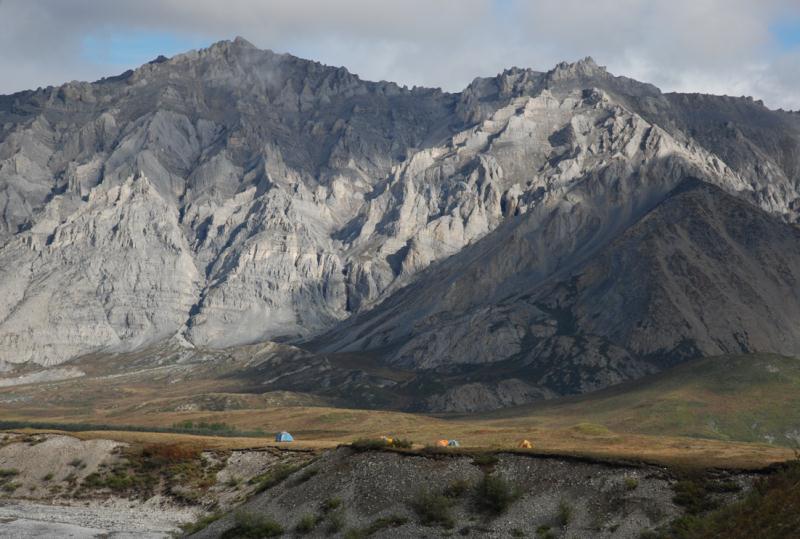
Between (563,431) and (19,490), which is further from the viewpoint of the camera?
(563,431)

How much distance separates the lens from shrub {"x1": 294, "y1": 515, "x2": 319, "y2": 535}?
65.1 meters

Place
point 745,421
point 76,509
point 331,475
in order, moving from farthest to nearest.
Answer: point 745,421 → point 76,509 → point 331,475

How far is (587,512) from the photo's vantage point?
190 feet

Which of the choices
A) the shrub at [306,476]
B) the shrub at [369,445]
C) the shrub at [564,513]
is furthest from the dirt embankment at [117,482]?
the shrub at [564,513]

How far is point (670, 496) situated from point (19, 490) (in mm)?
66864

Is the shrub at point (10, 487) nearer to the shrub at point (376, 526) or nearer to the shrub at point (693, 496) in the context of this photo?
the shrub at point (376, 526)

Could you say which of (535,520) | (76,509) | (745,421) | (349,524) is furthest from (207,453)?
(745,421)

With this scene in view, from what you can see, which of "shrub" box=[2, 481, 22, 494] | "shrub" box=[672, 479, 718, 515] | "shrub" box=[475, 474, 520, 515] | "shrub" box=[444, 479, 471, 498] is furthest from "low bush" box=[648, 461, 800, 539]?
"shrub" box=[2, 481, 22, 494]

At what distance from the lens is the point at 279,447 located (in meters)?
101

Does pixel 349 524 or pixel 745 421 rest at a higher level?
pixel 349 524

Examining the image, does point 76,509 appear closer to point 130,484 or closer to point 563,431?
point 130,484

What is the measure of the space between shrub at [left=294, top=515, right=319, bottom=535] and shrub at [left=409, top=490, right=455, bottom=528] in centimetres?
656

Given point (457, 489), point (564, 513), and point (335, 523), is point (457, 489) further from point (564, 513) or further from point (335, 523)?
point (564, 513)

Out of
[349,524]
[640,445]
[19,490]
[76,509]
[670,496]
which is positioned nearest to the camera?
[670,496]
